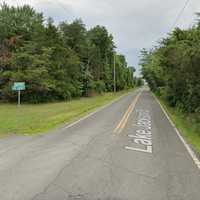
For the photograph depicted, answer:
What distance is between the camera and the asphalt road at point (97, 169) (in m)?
5.89

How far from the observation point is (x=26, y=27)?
48719 mm

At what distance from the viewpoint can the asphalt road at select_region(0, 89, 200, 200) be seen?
232 inches

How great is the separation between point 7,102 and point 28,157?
35.5m

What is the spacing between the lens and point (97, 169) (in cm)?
772

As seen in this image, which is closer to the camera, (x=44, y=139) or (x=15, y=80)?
(x=44, y=139)

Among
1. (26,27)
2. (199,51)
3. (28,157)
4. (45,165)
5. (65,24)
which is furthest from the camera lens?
(65,24)

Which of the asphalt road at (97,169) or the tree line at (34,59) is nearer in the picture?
the asphalt road at (97,169)

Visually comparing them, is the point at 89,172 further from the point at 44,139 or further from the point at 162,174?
the point at 44,139

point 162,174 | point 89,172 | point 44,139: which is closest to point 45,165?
point 89,172

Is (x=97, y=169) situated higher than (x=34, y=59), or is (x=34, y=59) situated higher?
(x=34, y=59)

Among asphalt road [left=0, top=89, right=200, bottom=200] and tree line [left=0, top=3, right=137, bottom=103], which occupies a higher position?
tree line [left=0, top=3, right=137, bottom=103]

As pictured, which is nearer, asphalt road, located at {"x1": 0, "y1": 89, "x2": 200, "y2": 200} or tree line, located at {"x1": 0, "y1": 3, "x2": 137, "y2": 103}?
asphalt road, located at {"x1": 0, "y1": 89, "x2": 200, "y2": 200}

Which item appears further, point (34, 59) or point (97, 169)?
point (34, 59)

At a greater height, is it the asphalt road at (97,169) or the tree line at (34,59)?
the tree line at (34,59)
